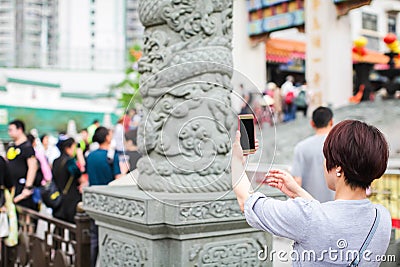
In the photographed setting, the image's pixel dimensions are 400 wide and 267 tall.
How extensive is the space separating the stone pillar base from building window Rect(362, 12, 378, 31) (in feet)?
78.1

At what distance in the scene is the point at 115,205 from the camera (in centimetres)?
274

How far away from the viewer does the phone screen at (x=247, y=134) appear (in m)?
1.82

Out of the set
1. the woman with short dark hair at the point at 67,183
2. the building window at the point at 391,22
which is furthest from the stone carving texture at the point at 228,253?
the building window at the point at 391,22

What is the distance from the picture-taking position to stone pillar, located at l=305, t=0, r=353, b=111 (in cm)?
1340

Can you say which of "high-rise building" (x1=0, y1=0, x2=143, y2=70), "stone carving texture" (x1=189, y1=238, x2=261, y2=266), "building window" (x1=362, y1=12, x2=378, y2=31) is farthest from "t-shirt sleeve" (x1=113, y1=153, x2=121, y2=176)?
"high-rise building" (x1=0, y1=0, x2=143, y2=70)

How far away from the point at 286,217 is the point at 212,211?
0.99 metres

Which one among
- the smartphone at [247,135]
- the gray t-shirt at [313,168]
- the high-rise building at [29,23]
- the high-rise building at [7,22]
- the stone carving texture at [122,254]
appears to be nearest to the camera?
the smartphone at [247,135]

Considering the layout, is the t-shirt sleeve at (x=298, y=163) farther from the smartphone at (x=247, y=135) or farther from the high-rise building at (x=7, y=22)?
the high-rise building at (x=7, y=22)

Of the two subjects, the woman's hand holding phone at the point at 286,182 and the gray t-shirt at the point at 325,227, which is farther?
the woman's hand holding phone at the point at 286,182

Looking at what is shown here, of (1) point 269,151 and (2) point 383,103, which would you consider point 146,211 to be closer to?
(1) point 269,151

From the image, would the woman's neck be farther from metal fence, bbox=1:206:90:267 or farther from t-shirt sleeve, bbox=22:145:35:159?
t-shirt sleeve, bbox=22:145:35:159

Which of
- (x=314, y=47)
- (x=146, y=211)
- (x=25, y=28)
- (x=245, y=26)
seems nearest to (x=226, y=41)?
(x=146, y=211)

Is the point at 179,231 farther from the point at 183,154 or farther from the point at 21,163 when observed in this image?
the point at 21,163

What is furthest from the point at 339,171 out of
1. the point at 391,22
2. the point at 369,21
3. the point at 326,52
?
the point at 391,22
